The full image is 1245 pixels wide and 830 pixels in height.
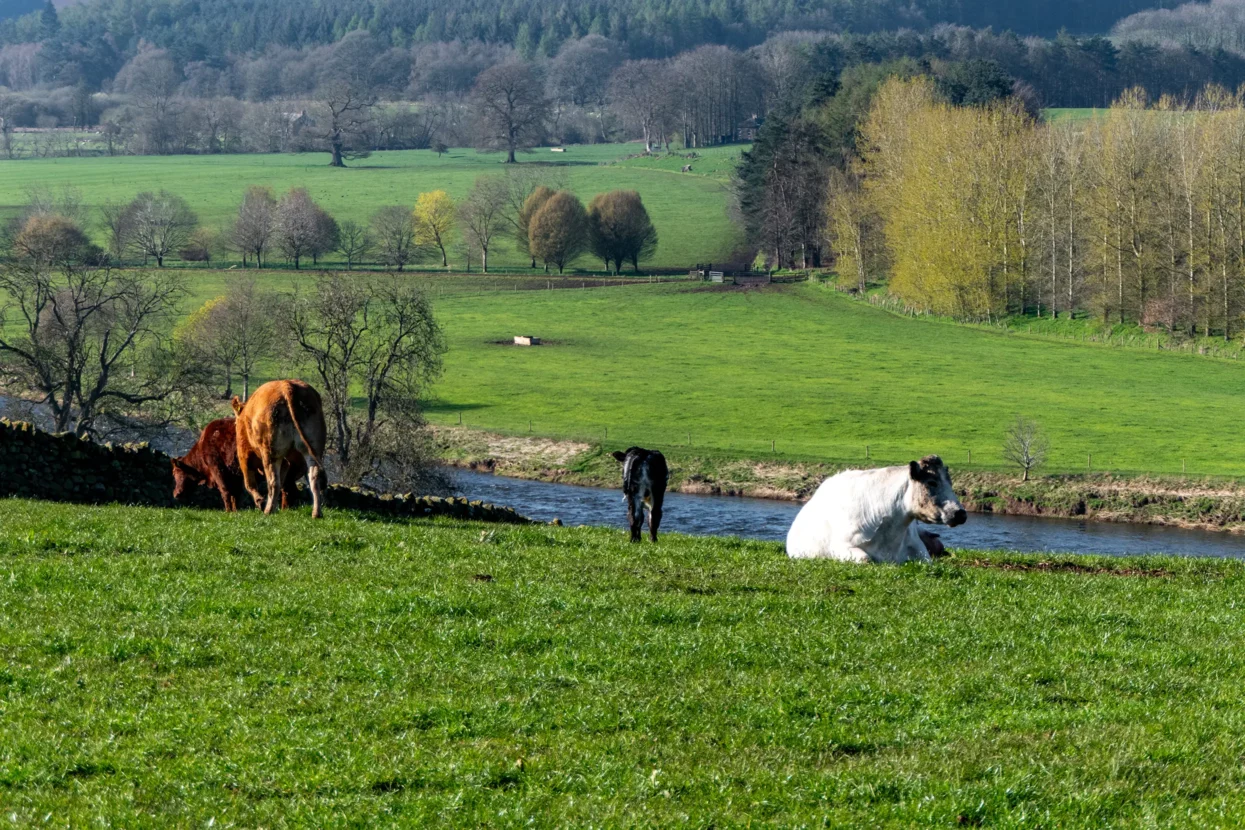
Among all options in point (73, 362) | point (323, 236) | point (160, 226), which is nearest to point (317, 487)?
point (73, 362)

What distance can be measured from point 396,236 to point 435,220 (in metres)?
8.81

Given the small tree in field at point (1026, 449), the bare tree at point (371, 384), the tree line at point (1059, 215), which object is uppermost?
the tree line at point (1059, 215)

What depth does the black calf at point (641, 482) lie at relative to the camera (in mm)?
20781

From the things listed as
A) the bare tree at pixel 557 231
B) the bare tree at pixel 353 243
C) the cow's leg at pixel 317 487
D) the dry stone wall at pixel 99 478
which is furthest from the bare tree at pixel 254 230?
the cow's leg at pixel 317 487

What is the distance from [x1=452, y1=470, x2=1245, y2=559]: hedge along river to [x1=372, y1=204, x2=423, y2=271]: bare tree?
7802 centimetres

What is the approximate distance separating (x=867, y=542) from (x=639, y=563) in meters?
3.76

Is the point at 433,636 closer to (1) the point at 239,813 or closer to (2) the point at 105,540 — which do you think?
(1) the point at 239,813

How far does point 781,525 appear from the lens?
54.8 m

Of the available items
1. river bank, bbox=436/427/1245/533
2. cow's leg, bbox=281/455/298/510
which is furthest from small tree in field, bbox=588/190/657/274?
cow's leg, bbox=281/455/298/510

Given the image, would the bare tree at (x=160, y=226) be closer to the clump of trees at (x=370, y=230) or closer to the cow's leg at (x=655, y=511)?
the clump of trees at (x=370, y=230)

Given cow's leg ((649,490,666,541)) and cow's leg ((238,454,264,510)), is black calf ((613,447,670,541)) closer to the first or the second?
cow's leg ((649,490,666,541))

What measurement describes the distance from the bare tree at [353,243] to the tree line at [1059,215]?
1884 inches

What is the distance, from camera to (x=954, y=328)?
107250 millimetres

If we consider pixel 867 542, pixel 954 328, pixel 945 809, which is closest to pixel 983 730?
pixel 945 809
